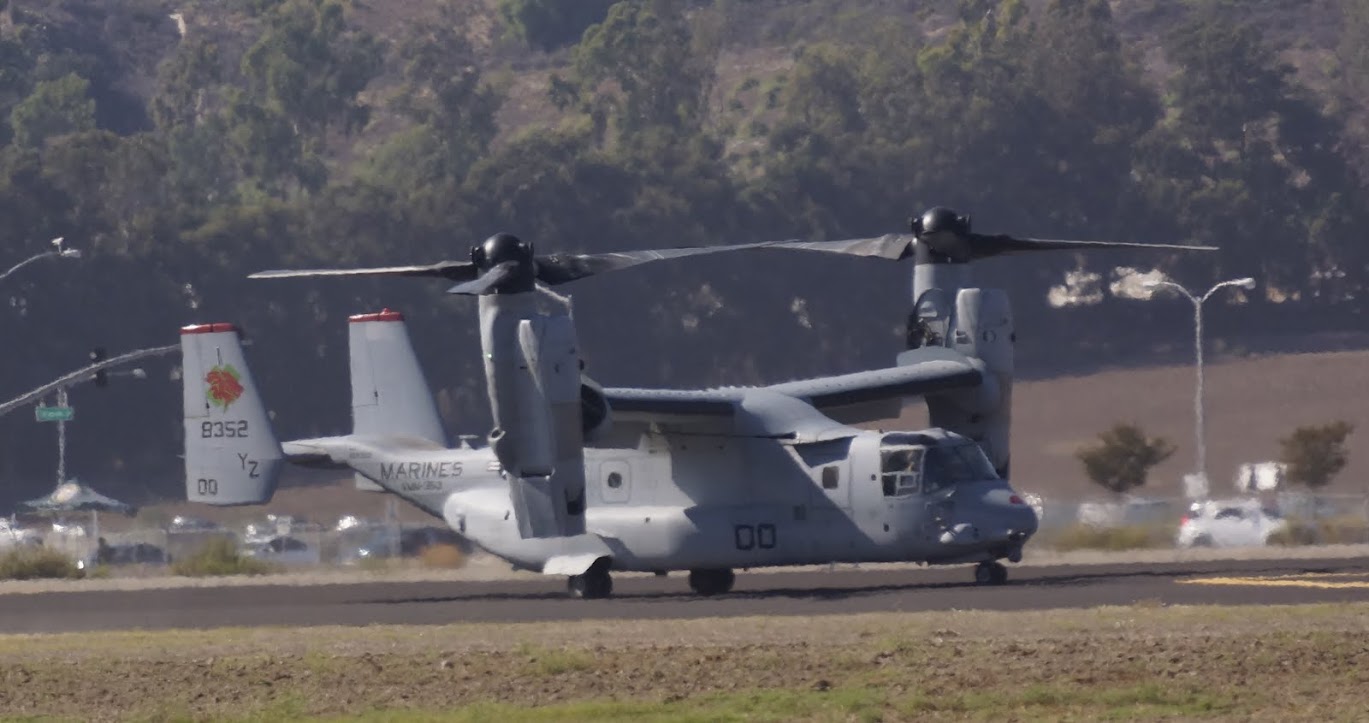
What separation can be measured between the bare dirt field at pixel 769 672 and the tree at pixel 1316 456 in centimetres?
4032

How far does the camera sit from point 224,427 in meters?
41.5

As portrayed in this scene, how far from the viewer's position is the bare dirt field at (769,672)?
19.9m

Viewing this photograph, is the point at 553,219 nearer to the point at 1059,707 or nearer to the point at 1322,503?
the point at 1322,503

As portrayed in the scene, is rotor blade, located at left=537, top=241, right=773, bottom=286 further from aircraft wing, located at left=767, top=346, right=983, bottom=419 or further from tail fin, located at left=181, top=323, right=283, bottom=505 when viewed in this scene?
tail fin, located at left=181, top=323, right=283, bottom=505

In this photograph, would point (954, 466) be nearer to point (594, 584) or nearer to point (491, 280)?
point (594, 584)

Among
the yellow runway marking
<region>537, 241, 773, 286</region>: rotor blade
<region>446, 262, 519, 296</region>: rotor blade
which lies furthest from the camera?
<region>537, 241, 773, 286</region>: rotor blade

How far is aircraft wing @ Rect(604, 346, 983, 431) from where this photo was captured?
36031 millimetres

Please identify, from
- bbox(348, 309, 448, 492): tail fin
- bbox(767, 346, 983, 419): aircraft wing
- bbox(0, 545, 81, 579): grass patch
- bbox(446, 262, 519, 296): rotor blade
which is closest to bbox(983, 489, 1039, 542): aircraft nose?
bbox(767, 346, 983, 419): aircraft wing

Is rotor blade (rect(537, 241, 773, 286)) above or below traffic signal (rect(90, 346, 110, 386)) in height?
below

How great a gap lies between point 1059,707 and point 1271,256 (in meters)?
109

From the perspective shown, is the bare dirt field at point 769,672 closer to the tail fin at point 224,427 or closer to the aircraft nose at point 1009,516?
the aircraft nose at point 1009,516

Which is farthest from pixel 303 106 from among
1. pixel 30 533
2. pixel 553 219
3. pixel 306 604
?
pixel 306 604

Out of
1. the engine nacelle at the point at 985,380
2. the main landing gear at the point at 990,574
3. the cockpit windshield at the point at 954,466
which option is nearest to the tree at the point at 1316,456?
the engine nacelle at the point at 985,380

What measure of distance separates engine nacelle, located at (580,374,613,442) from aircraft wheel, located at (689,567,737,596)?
14.5ft
